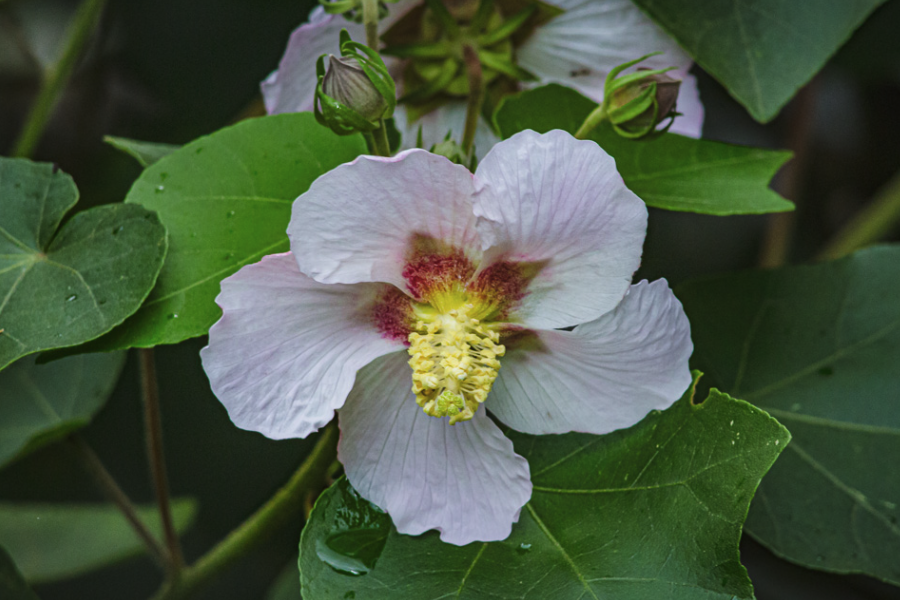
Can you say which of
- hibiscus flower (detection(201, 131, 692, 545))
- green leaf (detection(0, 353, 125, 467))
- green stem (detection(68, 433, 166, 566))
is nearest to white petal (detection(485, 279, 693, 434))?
hibiscus flower (detection(201, 131, 692, 545))

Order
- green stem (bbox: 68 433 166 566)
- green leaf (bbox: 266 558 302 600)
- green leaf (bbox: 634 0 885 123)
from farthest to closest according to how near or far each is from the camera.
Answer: green leaf (bbox: 266 558 302 600)
green stem (bbox: 68 433 166 566)
green leaf (bbox: 634 0 885 123)

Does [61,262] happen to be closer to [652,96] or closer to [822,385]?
[652,96]

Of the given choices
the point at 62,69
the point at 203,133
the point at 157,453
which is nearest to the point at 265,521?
the point at 157,453

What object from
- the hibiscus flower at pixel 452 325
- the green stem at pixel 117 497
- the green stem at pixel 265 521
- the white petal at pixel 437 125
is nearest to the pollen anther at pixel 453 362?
the hibiscus flower at pixel 452 325

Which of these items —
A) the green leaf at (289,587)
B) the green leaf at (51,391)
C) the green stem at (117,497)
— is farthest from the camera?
the green leaf at (289,587)

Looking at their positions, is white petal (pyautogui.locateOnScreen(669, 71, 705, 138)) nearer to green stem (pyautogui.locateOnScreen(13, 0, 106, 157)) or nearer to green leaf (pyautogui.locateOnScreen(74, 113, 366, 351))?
green leaf (pyautogui.locateOnScreen(74, 113, 366, 351))

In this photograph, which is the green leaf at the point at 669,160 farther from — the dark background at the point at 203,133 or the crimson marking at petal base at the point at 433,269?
the dark background at the point at 203,133
